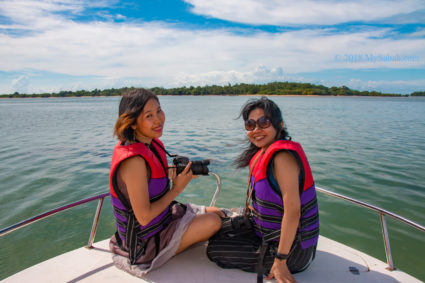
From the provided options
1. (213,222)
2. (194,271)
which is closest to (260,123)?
(213,222)

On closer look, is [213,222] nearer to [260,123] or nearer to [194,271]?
[194,271]

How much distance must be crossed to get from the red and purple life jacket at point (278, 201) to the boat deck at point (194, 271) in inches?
14.2

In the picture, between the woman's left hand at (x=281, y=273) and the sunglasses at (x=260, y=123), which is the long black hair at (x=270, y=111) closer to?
the sunglasses at (x=260, y=123)

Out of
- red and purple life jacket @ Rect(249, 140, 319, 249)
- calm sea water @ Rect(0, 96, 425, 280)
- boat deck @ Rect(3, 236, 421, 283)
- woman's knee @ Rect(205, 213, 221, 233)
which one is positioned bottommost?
calm sea water @ Rect(0, 96, 425, 280)

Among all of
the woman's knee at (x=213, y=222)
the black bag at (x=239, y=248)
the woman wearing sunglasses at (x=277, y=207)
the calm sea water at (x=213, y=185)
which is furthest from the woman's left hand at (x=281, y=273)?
the calm sea water at (x=213, y=185)

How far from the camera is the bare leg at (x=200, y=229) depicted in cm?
228

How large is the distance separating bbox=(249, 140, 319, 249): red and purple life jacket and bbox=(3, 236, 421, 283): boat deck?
0.36 metres

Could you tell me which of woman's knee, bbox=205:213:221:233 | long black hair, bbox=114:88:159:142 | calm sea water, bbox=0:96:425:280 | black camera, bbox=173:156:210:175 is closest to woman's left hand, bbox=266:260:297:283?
woman's knee, bbox=205:213:221:233

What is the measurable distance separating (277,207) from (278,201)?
6cm

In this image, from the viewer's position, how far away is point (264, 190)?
2.09 metres

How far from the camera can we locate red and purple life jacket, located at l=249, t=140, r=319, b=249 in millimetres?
1975

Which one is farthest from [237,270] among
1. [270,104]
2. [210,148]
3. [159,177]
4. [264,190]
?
[210,148]

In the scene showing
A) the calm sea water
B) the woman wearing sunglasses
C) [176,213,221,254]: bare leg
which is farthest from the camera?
the calm sea water

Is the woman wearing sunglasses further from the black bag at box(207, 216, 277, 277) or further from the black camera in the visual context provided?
the black camera
